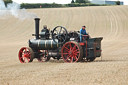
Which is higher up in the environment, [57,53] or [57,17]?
[57,17]

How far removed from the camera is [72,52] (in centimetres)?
1325

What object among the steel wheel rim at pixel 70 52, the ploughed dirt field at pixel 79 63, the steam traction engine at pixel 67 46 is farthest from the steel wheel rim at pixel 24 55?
the steel wheel rim at pixel 70 52

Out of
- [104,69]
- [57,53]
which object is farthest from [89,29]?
[104,69]

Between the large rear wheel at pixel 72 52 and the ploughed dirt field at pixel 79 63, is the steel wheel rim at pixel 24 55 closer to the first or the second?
the ploughed dirt field at pixel 79 63

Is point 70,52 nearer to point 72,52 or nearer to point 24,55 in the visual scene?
point 72,52

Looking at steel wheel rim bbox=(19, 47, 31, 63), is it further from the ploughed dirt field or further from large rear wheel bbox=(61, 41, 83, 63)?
large rear wheel bbox=(61, 41, 83, 63)

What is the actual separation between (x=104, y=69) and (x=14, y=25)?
33042 mm

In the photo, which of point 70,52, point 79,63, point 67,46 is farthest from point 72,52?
point 79,63

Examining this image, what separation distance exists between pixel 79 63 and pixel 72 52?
1025 millimetres

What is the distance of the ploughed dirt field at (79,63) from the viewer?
8.61 metres

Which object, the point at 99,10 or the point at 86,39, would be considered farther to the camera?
the point at 99,10

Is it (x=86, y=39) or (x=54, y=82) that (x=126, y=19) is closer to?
(x=86, y=39)

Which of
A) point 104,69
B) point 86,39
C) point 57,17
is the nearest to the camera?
point 104,69

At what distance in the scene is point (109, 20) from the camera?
41.5 metres
